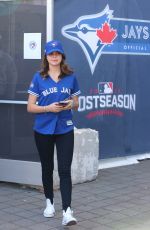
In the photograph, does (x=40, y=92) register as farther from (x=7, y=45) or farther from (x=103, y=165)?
(x=103, y=165)

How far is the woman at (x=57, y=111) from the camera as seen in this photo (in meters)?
5.50

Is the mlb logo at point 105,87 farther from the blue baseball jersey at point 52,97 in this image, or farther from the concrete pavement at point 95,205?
the blue baseball jersey at point 52,97

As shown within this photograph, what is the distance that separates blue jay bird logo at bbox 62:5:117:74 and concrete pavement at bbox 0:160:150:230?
1753 mm

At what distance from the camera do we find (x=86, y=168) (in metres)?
7.53

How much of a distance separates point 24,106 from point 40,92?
67.4 inches

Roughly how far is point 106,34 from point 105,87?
785mm

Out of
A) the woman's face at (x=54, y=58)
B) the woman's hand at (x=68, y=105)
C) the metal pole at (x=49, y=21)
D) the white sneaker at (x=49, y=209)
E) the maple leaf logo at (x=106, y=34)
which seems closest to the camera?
the woman's hand at (x=68, y=105)

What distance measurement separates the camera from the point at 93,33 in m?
8.20

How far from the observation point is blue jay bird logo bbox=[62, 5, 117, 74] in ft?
26.0

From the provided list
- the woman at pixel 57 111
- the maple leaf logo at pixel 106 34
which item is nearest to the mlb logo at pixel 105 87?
the maple leaf logo at pixel 106 34

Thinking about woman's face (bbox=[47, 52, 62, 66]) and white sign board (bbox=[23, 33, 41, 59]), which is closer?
woman's face (bbox=[47, 52, 62, 66])

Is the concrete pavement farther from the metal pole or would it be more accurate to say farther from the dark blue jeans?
the metal pole

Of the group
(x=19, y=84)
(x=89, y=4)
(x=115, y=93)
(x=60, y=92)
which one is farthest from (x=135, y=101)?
(x=60, y=92)

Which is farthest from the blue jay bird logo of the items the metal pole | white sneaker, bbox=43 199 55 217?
white sneaker, bbox=43 199 55 217
